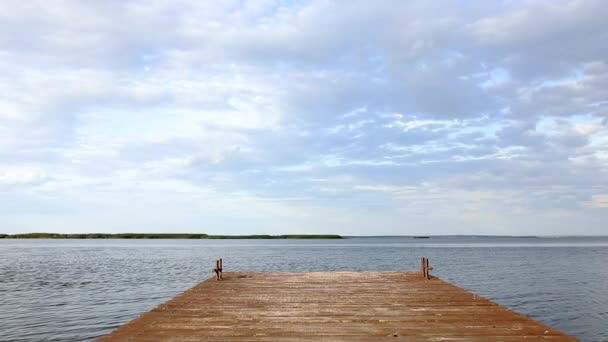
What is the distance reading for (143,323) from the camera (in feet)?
38.3

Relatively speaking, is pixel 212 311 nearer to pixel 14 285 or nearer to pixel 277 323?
pixel 277 323

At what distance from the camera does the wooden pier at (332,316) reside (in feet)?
33.9

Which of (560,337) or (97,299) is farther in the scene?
(97,299)

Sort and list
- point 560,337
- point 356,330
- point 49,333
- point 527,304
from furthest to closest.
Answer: point 527,304, point 49,333, point 356,330, point 560,337

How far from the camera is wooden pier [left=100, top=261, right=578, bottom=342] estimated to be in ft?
33.9

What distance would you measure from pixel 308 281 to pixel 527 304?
14308 mm

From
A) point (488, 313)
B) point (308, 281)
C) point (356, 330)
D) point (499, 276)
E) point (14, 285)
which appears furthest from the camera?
point (499, 276)

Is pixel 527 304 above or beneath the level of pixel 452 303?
beneath

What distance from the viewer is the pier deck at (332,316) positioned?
10.3m

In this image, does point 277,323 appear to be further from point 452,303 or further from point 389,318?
point 452,303

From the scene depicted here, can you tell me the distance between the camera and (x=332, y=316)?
1268cm

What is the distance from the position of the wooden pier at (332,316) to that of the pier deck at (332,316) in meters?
0.02

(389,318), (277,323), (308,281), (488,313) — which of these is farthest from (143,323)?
(308,281)

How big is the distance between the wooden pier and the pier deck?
2 cm
